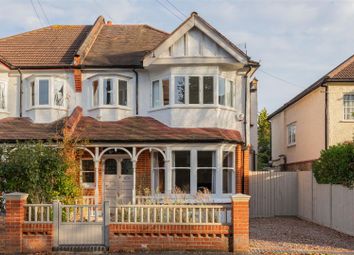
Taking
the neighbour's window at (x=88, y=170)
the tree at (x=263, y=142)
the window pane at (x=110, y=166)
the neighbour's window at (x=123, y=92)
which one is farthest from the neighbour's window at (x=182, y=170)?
the tree at (x=263, y=142)

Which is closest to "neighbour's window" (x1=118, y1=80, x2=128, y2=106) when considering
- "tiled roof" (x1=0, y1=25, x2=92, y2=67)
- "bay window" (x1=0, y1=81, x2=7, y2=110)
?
"tiled roof" (x1=0, y1=25, x2=92, y2=67)

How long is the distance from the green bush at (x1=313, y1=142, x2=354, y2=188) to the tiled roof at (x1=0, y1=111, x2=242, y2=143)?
3.94 metres

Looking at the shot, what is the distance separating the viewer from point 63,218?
45.0 feet

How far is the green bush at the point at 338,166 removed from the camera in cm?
1652

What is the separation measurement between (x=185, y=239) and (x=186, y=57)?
9913 mm

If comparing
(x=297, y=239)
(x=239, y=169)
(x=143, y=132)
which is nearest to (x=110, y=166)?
(x=143, y=132)

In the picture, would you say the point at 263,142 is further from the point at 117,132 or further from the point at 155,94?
the point at 117,132

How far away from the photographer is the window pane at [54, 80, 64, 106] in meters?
22.2

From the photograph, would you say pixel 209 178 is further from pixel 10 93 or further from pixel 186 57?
pixel 10 93

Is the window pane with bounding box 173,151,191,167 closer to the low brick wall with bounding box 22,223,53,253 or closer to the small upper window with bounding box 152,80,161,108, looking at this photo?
the small upper window with bounding box 152,80,161,108

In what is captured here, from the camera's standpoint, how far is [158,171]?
21.4 meters

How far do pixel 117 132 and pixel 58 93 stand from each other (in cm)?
361

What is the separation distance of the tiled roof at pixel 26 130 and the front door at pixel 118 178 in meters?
2.73

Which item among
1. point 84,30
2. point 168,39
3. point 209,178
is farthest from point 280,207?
point 84,30
